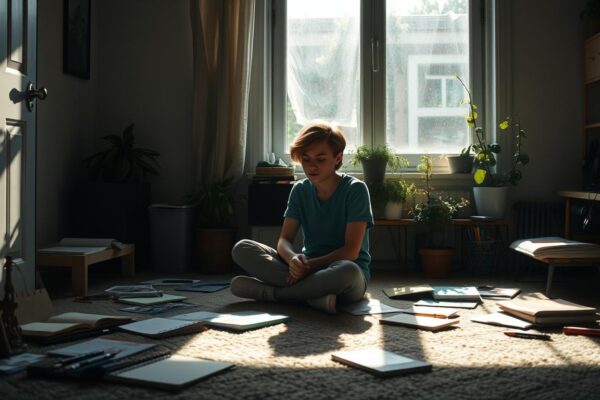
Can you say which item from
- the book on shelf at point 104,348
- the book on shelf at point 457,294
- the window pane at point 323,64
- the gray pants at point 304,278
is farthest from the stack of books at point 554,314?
the window pane at point 323,64

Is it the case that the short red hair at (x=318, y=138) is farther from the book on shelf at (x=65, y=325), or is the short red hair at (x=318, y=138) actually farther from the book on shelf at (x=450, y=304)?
the book on shelf at (x=65, y=325)

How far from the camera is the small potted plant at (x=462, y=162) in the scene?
14.9ft

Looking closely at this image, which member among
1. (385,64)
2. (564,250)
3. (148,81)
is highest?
(385,64)

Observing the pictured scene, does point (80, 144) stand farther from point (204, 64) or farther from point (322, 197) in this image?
point (322, 197)

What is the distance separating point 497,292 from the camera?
11.5ft

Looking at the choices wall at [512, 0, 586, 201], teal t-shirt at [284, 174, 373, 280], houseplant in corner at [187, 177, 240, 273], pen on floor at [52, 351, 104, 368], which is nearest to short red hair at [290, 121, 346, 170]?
teal t-shirt at [284, 174, 373, 280]

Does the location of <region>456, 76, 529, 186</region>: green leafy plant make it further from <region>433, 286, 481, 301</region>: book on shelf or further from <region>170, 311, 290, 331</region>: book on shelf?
<region>170, 311, 290, 331</region>: book on shelf

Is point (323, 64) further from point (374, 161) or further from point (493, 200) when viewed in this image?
point (493, 200)

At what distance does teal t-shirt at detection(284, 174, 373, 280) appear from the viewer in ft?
9.61

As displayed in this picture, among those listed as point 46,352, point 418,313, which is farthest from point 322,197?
point 46,352

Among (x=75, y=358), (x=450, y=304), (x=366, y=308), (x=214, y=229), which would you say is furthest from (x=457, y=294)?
(x=75, y=358)

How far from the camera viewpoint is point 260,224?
4.40m

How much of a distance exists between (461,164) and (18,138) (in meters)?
2.81

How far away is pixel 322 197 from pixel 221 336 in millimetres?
920
